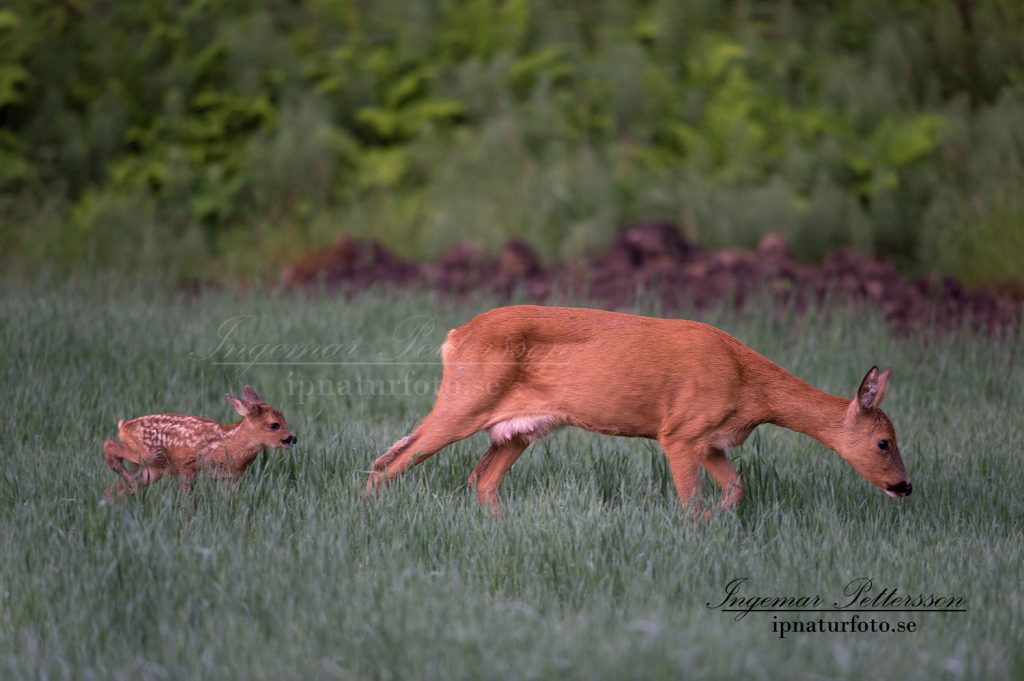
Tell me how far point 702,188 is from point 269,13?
6.72 metres

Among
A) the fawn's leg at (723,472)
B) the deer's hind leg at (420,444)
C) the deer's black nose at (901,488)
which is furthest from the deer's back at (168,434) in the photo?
the deer's black nose at (901,488)

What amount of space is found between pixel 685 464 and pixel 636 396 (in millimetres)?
390

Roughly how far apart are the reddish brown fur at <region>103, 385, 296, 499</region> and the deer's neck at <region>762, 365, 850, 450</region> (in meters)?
2.28

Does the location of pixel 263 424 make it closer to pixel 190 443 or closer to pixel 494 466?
pixel 190 443

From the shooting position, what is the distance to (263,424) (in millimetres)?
5523

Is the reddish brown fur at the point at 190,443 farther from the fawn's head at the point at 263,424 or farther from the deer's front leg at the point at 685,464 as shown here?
the deer's front leg at the point at 685,464

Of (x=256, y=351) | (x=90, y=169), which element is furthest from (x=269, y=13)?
(x=256, y=351)

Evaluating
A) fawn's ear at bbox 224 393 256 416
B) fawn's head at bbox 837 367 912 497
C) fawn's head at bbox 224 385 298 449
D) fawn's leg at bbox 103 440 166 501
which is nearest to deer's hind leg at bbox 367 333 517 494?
fawn's head at bbox 224 385 298 449

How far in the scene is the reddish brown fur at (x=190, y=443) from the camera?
17.9 feet

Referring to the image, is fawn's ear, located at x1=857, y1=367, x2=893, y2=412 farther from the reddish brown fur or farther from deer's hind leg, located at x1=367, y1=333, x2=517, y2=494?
the reddish brown fur

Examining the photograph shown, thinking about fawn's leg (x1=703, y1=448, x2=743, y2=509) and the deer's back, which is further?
fawn's leg (x1=703, y1=448, x2=743, y2=509)

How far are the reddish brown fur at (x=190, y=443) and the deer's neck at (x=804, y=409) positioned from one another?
2.28m

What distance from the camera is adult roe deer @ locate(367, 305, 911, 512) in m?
5.53

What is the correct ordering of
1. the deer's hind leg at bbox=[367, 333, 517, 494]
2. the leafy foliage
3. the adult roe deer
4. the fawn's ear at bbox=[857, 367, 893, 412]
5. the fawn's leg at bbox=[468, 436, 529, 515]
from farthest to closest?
the leafy foliage
the fawn's leg at bbox=[468, 436, 529, 515]
the deer's hind leg at bbox=[367, 333, 517, 494]
the adult roe deer
the fawn's ear at bbox=[857, 367, 893, 412]
